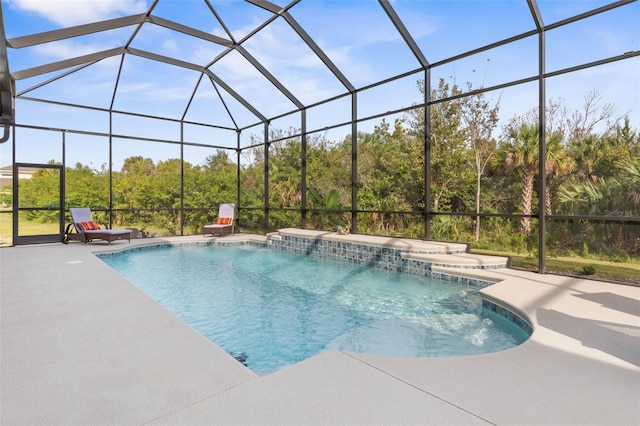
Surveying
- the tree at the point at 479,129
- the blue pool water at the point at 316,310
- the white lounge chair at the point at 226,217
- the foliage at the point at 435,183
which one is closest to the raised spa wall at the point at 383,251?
the blue pool water at the point at 316,310

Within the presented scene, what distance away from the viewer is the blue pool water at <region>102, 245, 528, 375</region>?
138 inches

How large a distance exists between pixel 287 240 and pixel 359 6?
598 cm

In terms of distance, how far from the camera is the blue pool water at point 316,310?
351 cm

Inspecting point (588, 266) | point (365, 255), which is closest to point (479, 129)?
point (588, 266)

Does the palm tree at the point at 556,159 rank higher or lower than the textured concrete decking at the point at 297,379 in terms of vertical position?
higher

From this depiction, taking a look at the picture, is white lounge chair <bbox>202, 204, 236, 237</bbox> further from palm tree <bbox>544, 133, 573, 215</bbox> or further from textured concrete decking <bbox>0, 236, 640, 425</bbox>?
palm tree <bbox>544, 133, 573, 215</bbox>

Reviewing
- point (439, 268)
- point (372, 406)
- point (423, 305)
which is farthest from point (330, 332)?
point (439, 268)

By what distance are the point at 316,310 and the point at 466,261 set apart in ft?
9.73

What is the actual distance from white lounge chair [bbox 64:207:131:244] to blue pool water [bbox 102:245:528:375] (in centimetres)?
168

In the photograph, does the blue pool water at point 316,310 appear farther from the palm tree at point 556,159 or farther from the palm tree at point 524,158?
the palm tree at point 556,159

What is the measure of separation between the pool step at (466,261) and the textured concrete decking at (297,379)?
8.25 feet

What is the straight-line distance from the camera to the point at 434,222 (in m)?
10.0

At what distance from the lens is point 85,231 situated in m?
9.16

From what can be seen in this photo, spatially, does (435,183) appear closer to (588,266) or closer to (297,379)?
(588,266)
